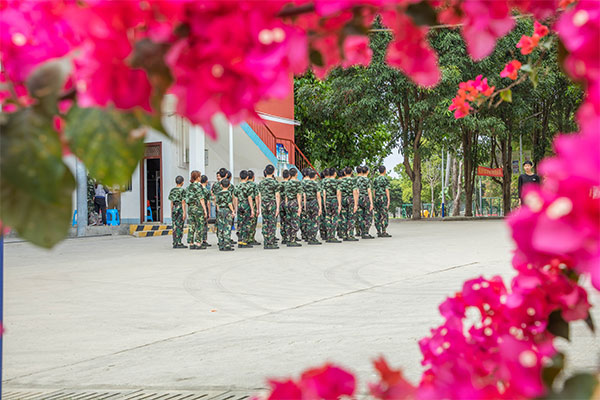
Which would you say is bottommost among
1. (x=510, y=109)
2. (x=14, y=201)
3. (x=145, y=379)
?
(x=145, y=379)

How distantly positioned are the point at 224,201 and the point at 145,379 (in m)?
10.6

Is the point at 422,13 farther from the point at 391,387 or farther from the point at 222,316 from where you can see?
the point at 222,316

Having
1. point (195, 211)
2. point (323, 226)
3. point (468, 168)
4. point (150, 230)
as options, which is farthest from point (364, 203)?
point (468, 168)

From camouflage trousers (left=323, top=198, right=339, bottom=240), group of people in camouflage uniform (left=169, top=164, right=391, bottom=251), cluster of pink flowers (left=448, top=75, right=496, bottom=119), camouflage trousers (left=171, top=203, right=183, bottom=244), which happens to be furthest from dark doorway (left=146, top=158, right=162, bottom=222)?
cluster of pink flowers (left=448, top=75, right=496, bottom=119)

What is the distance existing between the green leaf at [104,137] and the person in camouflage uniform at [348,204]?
49.5 feet

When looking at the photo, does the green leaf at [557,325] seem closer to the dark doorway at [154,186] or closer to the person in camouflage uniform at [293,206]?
the person in camouflage uniform at [293,206]

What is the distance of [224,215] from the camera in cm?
1411

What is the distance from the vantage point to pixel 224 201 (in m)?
14.5

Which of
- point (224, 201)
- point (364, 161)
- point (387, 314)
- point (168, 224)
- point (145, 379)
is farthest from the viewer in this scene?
point (364, 161)

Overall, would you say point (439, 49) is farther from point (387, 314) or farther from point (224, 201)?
point (387, 314)

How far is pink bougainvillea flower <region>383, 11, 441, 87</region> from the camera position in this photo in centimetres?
102

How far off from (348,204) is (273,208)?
253 cm

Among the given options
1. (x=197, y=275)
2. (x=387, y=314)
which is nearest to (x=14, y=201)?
(x=387, y=314)

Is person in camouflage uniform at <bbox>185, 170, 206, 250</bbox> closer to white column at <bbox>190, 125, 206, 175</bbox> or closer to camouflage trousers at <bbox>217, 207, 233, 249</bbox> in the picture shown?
camouflage trousers at <bbox>217, 207, 233, 249</bbox>
